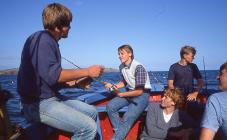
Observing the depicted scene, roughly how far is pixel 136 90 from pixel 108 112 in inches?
25.9

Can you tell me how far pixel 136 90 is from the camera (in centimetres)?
494

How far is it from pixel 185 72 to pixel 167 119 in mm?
2760

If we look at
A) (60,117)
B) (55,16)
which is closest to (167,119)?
(60,117)

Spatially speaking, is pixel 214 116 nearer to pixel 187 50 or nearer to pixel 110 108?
pixel 110 108

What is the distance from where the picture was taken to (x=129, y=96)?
16.3 ft

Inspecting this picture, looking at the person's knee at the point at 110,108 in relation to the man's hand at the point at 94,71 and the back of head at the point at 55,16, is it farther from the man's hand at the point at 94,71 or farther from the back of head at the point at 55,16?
the back of head at the point at 55,16

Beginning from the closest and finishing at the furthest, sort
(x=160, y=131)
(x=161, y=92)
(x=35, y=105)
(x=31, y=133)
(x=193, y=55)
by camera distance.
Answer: (x=35, y=105) < (x=31, y=133) < (x=160, y=131) < (x=193, y=55) < (x=161, y=92)

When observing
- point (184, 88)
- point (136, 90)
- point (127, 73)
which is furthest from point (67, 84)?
point (184, 88)

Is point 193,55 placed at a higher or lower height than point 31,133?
higher

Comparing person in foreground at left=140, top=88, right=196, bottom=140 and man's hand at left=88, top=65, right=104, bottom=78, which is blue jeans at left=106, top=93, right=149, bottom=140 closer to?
person in foreground at left=140, top=88, right=196, bottom=140

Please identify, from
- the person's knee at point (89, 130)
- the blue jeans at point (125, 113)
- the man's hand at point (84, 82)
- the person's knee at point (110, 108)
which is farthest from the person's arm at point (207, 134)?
the person's knee at point (110, 108)

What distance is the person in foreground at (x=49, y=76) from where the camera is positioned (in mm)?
2773

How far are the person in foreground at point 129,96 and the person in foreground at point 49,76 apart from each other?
1727 mm

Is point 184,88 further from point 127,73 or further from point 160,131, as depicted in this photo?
point 160,131
